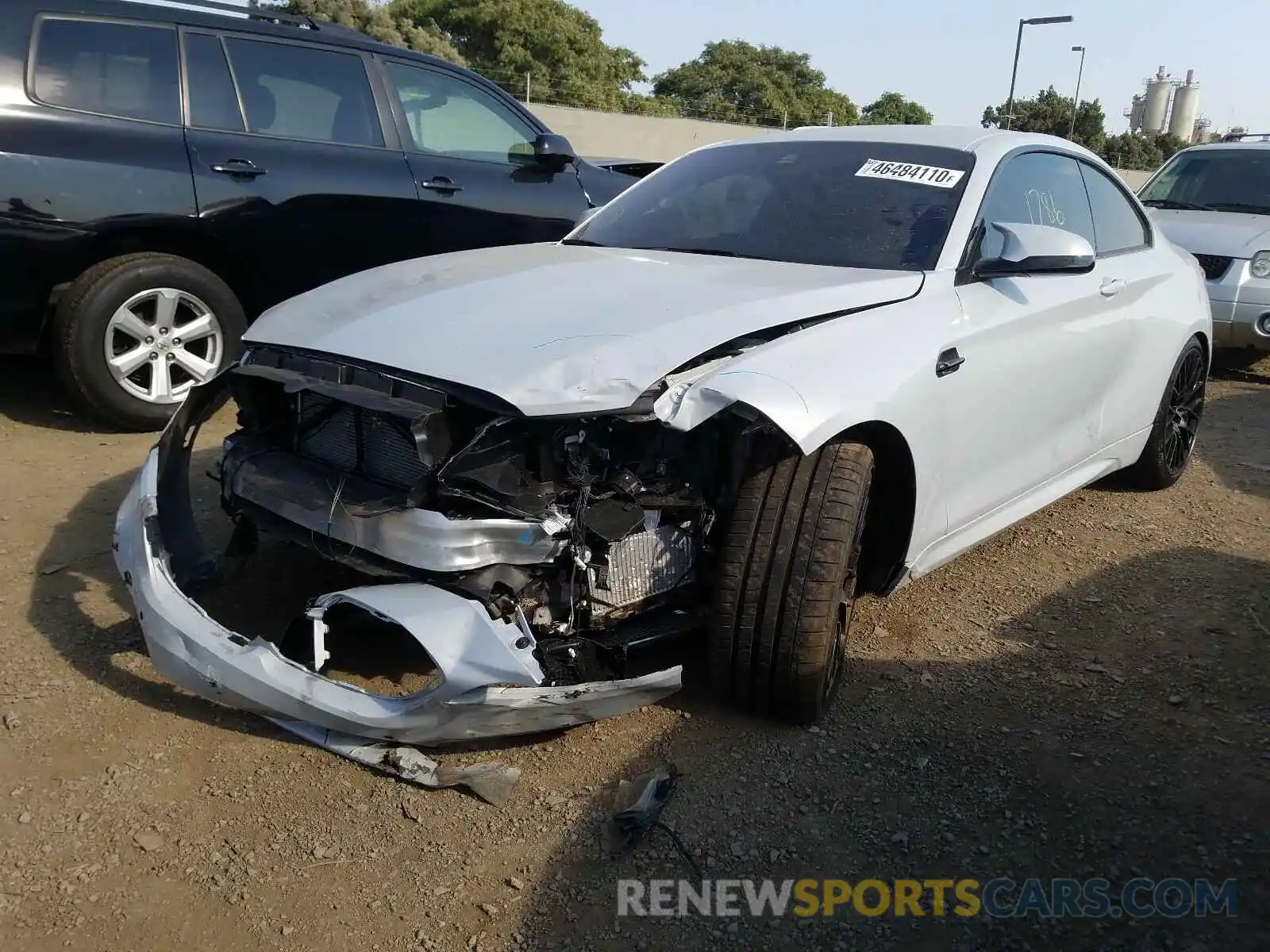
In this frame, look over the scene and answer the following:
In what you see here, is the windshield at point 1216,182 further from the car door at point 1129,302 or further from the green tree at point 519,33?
the green tree at point 519,33

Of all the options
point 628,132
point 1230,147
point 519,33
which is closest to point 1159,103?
point 519,33

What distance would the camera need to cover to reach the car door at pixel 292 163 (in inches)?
196

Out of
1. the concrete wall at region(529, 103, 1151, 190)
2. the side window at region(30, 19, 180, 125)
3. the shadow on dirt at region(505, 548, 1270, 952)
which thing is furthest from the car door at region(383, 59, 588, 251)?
the concrete wall at region(529, 103, 1151, 190)

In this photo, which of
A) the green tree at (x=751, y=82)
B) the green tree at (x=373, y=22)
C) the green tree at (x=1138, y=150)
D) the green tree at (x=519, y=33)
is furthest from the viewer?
the green tree at (x=751, y=82)

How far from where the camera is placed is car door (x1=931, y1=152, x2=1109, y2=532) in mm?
3158

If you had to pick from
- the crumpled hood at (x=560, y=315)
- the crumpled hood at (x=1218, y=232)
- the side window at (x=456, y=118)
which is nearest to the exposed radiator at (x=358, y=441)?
the crumpled hood at (x=560, y=315)

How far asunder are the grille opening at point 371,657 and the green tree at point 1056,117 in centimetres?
5155

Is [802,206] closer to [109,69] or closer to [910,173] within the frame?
[910,173]

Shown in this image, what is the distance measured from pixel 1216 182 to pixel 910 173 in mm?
6241

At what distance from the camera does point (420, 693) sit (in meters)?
2.41

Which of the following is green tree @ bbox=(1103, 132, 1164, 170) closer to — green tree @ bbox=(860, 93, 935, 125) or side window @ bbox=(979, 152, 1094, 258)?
green tree @ bbox=(860, 93, 935, 125)

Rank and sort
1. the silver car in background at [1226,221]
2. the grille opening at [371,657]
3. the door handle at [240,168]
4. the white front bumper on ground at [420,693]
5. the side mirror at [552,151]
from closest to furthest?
the white front bumper on ground at [420,693], the grille opening at [371,657], the door handle at [240,168], the side mirror at [552,151], the silver car in background at [1226,221]

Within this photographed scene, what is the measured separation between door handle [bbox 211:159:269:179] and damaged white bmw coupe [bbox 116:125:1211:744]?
6.47 feet

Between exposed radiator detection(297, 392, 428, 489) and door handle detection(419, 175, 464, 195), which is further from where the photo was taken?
door handle detection(419, 175, 464, 195)
